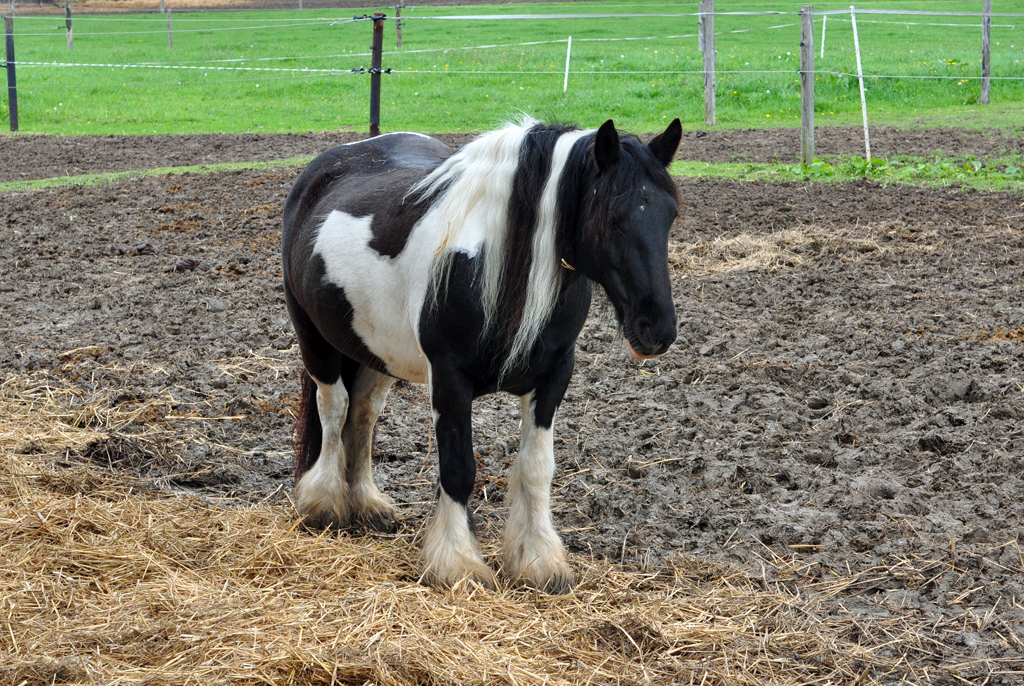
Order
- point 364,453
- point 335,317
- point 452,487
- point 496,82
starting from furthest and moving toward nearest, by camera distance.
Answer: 1. point 496,82
2. point 364,453
3. point 335,317
4. point 452,487

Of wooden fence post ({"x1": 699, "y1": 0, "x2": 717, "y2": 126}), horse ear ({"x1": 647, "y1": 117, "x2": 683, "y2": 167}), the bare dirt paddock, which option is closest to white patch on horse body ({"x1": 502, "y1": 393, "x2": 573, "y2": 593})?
the bare dirt paddock

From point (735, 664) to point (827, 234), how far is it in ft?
18.0

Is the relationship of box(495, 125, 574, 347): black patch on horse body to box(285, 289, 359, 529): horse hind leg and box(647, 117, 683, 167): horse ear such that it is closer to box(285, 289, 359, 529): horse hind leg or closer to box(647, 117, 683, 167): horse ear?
box(647, 117, 683, 167): horse ear

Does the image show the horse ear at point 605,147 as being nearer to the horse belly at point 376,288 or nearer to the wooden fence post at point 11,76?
the horse belly at point 376,288

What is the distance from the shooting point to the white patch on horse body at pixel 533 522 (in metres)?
3.09

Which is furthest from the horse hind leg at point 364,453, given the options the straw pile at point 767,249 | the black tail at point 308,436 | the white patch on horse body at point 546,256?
the straw pile at point 767,249

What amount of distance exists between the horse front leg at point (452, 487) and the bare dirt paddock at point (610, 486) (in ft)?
0.48

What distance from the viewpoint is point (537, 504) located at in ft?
10.4

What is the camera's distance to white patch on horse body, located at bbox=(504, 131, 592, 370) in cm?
276

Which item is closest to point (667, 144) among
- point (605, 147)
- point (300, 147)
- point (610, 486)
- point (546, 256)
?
point (605, 147)

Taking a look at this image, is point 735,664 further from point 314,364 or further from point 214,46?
point 214,46

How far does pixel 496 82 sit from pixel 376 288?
15635mm

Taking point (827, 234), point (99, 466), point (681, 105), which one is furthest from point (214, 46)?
point (99, 466)

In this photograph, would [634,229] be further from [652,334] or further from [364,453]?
[364,453]
